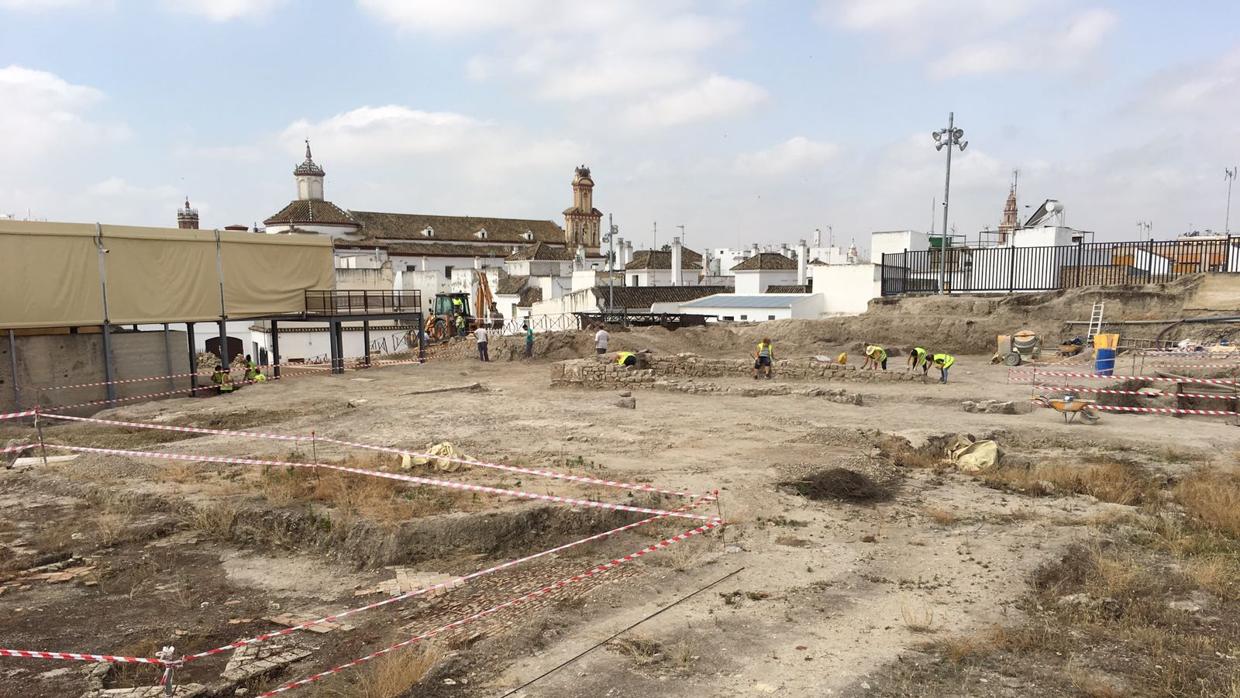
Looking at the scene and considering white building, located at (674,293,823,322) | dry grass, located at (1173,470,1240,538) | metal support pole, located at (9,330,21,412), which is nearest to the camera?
dry grass, located at (1173,470,1240,538)

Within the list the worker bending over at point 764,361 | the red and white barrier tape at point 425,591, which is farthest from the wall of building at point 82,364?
the worker bending over at point 764,361

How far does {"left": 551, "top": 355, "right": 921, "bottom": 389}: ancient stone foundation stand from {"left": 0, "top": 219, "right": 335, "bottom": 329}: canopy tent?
9.86 meters

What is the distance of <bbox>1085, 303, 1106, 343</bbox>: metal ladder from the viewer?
23.7 metres

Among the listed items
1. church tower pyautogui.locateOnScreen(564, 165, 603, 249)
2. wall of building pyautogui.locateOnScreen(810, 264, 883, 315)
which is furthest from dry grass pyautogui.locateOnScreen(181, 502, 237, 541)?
church tower pyautogui.locateOnScreen(564, 165, 603, 249)

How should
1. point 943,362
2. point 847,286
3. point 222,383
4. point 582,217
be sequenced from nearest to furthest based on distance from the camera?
point 943,362 → point 222,383 → point 847,286 → point 582,217

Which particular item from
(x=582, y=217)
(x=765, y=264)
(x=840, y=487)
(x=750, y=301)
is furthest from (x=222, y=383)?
(x=582, y=217)

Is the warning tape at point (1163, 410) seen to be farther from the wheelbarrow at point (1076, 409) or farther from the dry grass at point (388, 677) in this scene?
the dry grass at point (388, 677)

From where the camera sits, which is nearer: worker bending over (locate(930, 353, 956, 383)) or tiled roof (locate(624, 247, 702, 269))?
worker bending over (locate(930, 353, 956, 383))

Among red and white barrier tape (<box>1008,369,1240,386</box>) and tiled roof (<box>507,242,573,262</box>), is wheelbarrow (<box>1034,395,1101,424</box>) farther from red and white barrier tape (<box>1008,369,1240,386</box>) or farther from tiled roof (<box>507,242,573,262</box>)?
tiled roof (<box>507,242,573,262</box>)

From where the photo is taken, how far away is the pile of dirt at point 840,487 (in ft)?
29.6

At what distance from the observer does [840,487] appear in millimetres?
9133

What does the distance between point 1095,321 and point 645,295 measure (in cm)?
2523

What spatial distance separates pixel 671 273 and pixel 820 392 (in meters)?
46.2

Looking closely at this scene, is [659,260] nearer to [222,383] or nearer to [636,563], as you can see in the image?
[222,383]
